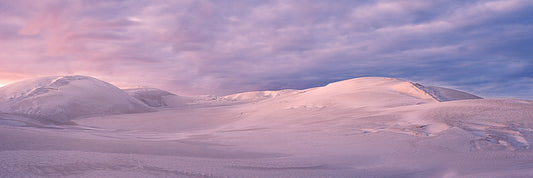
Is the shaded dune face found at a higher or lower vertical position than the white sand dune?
higher

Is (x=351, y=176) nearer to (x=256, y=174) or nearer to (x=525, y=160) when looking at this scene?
(x=256, y=174)

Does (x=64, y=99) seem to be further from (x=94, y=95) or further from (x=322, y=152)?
(x=322, y=152)

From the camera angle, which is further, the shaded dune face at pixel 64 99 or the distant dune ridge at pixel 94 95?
the shaded dune face at pixel 64 99

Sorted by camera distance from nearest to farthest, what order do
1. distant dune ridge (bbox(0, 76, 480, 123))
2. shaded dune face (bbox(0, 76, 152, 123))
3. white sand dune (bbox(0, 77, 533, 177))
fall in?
white sand dune (bbox(0, 77, 533, 177))
distant dune ridge (bbox(0, 76, 480, 123))
shaded dune face (bbox(0, 76, 152, 123))

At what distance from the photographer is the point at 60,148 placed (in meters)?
2.47

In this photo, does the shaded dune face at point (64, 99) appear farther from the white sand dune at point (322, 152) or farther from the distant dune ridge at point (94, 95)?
the white sand dune at point (322, 152)

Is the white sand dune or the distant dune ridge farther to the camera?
the distant dune ridge

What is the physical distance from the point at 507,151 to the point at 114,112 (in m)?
11.6

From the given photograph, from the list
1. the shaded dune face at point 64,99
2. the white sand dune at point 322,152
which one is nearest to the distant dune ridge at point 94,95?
the shaded dune face at point 64,99

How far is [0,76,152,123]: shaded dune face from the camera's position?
10.0m

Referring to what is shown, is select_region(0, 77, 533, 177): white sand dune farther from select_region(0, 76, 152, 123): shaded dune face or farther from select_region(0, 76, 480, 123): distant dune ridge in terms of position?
select_region(0, 76, 152, 123): shaded dune face

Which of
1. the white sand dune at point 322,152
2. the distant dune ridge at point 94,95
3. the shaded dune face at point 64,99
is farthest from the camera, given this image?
the shaded dune face at point 64,99

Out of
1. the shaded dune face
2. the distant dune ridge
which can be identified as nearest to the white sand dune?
the distant dune ridge

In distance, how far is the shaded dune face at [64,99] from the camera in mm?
10008
